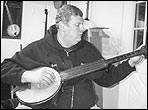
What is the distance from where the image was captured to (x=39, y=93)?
126 cm

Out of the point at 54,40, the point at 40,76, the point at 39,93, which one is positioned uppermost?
the point at 54,40

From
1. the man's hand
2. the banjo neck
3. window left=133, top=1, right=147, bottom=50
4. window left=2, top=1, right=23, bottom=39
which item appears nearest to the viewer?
the man's hand

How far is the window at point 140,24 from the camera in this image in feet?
6.89

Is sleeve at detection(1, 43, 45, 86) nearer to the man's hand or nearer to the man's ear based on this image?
the man's hand

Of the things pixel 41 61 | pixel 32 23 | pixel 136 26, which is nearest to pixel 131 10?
pixel 136 26

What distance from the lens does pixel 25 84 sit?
50.6 inches

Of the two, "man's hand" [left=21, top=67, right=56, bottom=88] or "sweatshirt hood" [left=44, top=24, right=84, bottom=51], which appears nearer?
"man's hand" [left=21, top=67, right=56, bottom=88]

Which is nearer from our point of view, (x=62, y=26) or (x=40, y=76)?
(x=40, y=76)

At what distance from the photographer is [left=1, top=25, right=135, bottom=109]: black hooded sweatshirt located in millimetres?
1287

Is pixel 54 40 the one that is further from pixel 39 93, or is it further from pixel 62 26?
pixel 39 93

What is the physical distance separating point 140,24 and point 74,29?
3.62 ft

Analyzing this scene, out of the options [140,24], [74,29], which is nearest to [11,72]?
[74,29]

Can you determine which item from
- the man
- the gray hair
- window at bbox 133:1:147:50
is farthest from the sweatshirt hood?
window at bbox 133:1:147:50

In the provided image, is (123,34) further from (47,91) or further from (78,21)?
(47,91)
